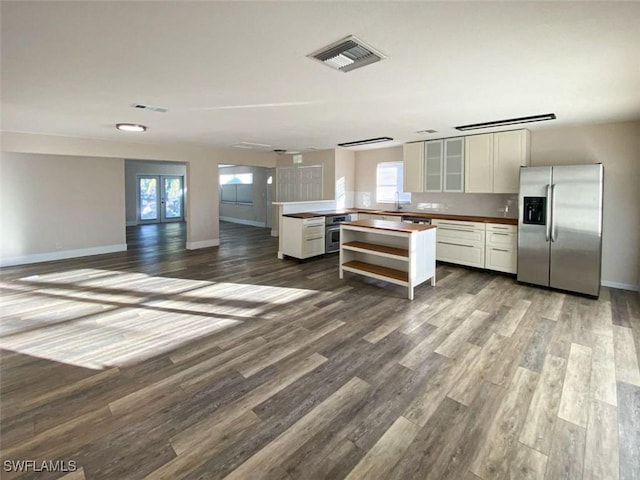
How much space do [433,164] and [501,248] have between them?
→ 80.0 inches

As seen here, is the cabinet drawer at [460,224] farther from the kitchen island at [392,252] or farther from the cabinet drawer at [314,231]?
the cabinet drawer at [314,231]

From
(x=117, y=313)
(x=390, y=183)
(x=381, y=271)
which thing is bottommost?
(x=117, y=313)

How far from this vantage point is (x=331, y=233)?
6.81 meters

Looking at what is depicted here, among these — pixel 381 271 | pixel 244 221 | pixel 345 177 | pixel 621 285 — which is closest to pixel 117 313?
pixel 381 271

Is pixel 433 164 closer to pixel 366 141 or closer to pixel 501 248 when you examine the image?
pixel 366 141

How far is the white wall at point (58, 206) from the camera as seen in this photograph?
6.04m

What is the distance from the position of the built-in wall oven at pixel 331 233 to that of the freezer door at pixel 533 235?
332cm

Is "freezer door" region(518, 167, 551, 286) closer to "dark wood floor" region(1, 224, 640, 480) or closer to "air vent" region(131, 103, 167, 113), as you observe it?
"dark wood floor" region(1, 224, 640, 480)

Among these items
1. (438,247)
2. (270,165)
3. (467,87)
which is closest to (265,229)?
(270,165)

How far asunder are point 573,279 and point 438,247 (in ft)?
6.88

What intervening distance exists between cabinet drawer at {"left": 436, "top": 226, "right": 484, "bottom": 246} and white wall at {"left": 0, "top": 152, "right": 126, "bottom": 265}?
696cm

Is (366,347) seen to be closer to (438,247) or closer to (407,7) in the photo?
(407,7)

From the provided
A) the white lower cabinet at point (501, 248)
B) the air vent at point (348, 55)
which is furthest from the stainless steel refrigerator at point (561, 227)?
the air vent at point (348, 55)

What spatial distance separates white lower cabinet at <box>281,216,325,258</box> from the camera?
6227 millimetres
